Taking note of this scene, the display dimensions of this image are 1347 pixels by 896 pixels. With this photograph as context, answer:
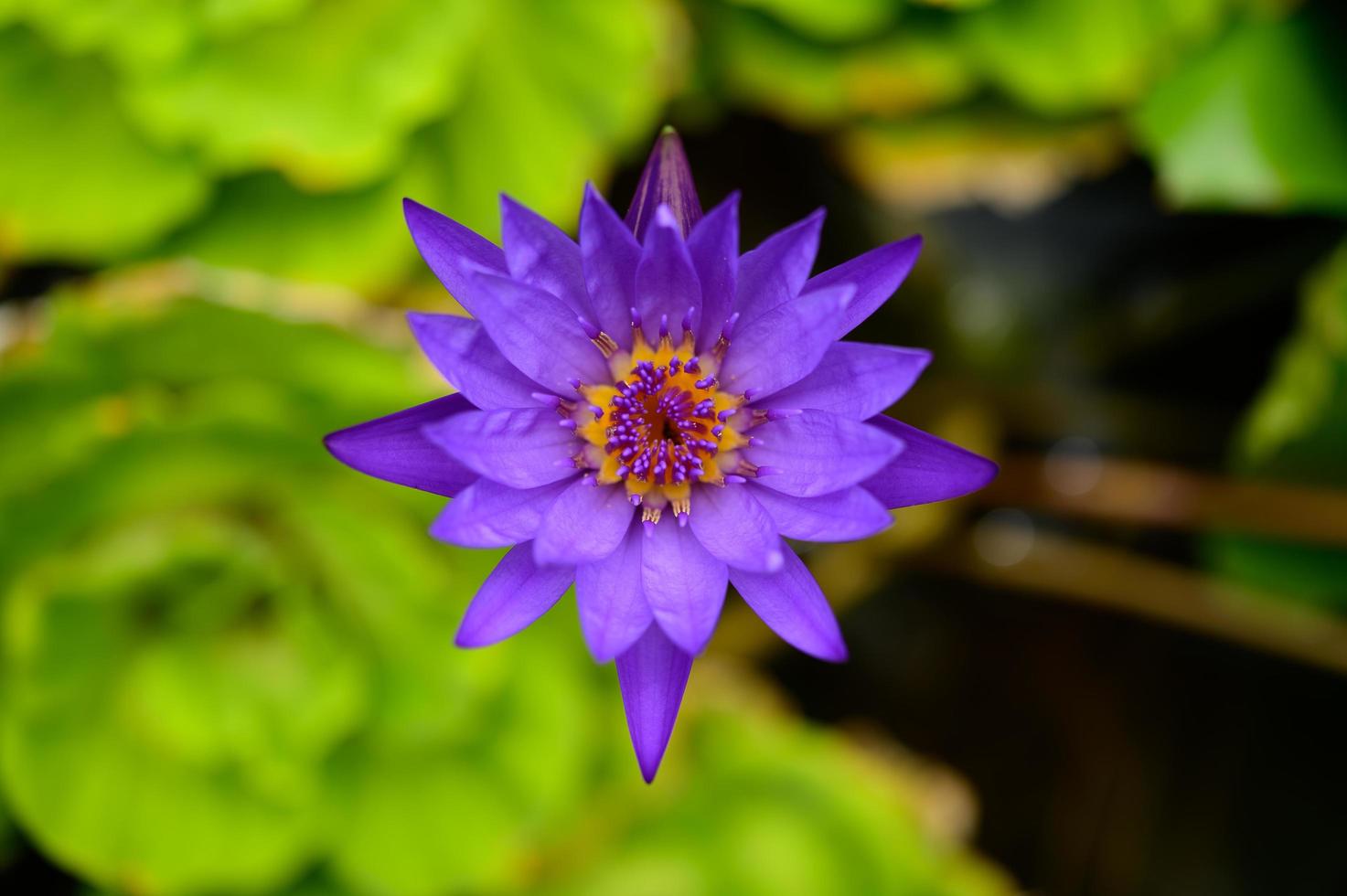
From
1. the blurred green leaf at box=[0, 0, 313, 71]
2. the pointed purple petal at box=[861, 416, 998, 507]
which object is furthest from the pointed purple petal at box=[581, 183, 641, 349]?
the blurred green leaf at box=[0, 0, 313, 71]

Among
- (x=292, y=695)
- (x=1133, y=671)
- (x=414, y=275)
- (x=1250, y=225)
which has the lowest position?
(x=292, y=695)

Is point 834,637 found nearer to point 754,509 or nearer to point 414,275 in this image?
point 754,509

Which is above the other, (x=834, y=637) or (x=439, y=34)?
(x=439, y=34)

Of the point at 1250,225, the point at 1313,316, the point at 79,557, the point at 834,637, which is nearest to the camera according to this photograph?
the point at 834,637

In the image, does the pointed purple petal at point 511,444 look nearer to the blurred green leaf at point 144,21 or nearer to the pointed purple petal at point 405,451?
the pointed purple petal at point 405,451

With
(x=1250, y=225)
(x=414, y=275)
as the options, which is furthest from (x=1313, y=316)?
(x=414, y=275)

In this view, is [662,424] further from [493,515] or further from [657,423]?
[493,515]
